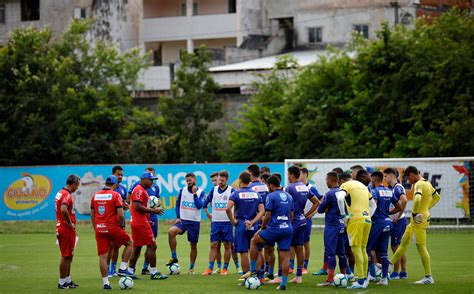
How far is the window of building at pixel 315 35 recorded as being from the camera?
210ft

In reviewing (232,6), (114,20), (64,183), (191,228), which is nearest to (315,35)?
(232,6)

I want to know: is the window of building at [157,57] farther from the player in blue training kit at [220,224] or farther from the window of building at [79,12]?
the player in blue training kit at [220,224]

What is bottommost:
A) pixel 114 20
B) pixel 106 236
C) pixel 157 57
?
pixel 106 236

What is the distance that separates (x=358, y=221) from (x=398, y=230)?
3.03 meters

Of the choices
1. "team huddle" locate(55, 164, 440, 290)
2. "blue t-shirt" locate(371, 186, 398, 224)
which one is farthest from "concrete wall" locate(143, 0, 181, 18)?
"blue t-shirt" locate(371, 186, 398, 224)

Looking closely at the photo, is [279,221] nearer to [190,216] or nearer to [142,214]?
[142,214]

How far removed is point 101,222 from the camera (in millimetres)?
18812

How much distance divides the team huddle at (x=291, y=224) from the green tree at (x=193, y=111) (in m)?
30.3

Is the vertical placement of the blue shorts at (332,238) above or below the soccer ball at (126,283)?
above

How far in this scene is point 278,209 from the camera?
1830 centimetres

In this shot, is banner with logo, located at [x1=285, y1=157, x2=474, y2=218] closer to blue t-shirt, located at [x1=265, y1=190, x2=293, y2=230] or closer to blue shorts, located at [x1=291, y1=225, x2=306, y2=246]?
blue shorts, located at [x1=291, y1=225, x2=306, y2=246]

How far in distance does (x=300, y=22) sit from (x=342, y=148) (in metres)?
21.7

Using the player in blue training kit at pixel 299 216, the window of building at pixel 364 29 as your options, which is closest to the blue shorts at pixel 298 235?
the player in blue training kit at pixel 299 216

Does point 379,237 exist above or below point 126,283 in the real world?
above
